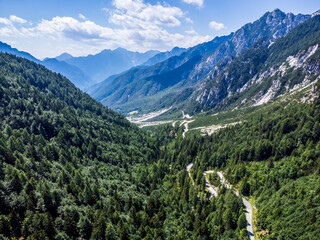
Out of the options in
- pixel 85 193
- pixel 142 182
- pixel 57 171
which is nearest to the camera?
pixel 85 193

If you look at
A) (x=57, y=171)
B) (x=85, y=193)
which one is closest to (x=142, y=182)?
(x=85, y=193)

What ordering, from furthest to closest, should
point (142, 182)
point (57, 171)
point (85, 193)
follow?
point (142, 182)
point (57, 171)
point (85, 193)

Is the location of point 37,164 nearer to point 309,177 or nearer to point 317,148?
point 309,177

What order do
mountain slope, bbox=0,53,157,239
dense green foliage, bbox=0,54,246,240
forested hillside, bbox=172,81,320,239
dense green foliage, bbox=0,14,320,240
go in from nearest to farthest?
mountain slope, bbox=0,53,157,239
dense green foliage, bbox=0,54,246,240
dense green foliage, bbox=0,14,320,240
forested hillside, bbox=172,81,320,239

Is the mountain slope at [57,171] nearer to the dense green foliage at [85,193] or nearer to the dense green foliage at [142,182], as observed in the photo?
the dense green foliage at [85,193]

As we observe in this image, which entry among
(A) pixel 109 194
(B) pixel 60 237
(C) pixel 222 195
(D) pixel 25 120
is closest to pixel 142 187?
(A) pixel 109 194

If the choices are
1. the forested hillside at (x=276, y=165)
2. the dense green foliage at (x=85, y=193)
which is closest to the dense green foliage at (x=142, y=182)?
the dense green foliage at (x=85, y=193)

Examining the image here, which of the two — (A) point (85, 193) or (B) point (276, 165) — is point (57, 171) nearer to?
(A) point (85, 193)

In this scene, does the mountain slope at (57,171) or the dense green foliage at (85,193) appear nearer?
the mountain slope at (57,171)

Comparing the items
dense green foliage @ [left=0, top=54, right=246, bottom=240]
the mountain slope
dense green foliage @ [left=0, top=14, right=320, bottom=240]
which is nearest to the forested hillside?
dense green foliage @ [left=0, top=14, right=320, bottom=240]

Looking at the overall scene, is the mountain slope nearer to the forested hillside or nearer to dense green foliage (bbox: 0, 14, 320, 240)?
dense green foliage (bbox: 0, 14, 320, 240)

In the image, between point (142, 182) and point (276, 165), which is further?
point (142, 182)
